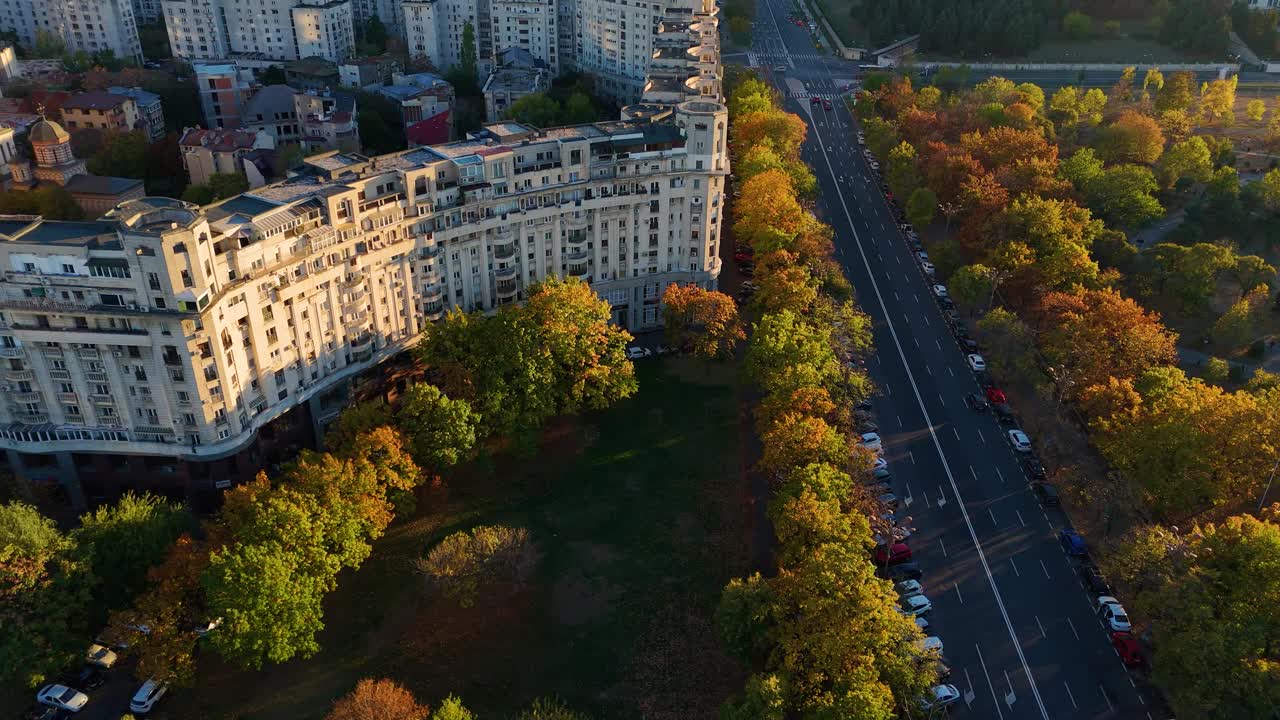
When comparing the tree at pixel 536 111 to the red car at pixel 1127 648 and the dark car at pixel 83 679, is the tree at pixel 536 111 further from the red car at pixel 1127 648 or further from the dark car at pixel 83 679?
the red car at pixel 1127 648

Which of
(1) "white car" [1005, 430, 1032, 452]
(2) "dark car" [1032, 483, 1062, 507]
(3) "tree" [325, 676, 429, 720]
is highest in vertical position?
(3) "tree" [325, 676, 429, 720]

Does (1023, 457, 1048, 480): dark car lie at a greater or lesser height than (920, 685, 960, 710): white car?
greater

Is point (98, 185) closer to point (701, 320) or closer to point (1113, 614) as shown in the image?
point (701, 320)

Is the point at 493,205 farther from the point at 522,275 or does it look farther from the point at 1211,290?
the point at 1211,290

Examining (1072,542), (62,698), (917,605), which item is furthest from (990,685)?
(62,698)

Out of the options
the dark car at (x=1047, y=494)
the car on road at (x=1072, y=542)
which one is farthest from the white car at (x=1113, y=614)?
the dark car at (x=1047, y=494)

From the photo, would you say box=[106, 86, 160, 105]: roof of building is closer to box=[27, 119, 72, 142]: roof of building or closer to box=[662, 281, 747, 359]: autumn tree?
box=[27, 119, 72, 142]: roof of building

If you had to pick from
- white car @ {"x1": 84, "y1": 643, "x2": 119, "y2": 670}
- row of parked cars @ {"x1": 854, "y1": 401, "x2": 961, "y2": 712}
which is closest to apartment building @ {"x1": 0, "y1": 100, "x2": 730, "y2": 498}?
white car @ {"x1": 84, "y1": 643, "x2": 119, "y2": 670}
